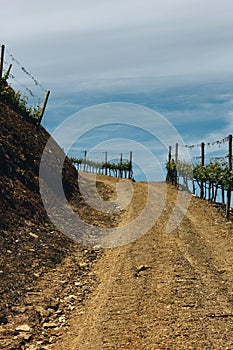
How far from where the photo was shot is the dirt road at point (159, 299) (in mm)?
7688

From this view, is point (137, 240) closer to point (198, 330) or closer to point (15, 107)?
point (198, 330)

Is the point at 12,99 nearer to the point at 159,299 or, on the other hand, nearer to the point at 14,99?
the point at 14,99

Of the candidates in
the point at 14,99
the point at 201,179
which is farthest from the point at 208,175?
the point at 14,99

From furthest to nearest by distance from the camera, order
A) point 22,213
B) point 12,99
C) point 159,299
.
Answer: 1. point 12,99
2. point 22,213
3. point 159,299

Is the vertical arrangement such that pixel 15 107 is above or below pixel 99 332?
above

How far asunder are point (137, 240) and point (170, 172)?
21720mm

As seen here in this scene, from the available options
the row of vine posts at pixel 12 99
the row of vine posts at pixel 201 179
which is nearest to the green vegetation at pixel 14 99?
the row of vine posts at pixel 12 99

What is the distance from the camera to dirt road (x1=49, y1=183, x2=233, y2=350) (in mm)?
7688

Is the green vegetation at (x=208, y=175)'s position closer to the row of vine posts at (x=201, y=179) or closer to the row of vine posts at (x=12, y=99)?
the row of vine posts at (x=201, y=179)

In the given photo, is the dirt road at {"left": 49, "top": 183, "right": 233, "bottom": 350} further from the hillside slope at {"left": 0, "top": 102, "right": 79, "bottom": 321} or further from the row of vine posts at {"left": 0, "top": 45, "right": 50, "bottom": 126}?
the row of vine posts at {"left": 0, "top": 45, "right": 50, "bottom": 126}

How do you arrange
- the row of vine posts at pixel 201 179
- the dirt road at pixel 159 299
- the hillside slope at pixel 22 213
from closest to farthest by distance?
the dirt road at pixel 159 299 < the hillside slope at pixel 22 213 < the row of vine posts at pixel 201 179

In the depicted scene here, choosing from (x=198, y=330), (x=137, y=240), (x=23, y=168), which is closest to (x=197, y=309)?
(x=198, y=330)

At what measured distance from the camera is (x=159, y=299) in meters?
9.45

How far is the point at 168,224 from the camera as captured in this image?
17422 millimetres
